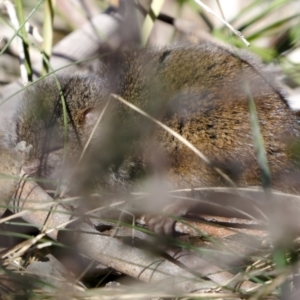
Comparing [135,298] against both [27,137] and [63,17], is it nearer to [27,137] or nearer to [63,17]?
[27,137]

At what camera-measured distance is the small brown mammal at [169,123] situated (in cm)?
311

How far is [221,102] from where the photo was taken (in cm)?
315

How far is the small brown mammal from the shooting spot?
311cm

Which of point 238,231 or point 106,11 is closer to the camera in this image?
point 238,231

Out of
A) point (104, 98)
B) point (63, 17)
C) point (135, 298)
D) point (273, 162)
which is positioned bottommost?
point (135, 298)

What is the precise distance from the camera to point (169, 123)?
125 inches

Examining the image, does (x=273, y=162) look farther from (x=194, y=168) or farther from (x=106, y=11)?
(x=106, y=11)

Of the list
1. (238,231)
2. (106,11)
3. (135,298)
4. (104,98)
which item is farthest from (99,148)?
(106,11)

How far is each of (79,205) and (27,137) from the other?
66cm

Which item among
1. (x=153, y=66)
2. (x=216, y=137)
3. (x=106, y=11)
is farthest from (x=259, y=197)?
(x=106, y=11)

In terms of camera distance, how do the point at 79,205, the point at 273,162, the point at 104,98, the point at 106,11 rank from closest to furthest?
the point at 79,205 → the point at 273,162 → the point at 104,98 → the point at 106,11

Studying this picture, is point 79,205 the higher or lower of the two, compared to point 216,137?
lower

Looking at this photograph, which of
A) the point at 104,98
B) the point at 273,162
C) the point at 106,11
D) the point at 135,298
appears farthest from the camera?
the point at 106,11

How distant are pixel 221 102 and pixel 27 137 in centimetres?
107
